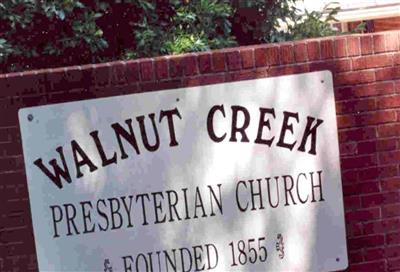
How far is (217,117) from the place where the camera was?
414 centimetres

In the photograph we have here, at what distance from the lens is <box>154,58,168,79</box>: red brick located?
410 centimetres

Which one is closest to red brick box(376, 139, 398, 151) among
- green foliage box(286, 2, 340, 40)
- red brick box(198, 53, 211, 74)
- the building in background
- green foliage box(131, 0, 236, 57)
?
red brick box(198, 53, 211, 74)

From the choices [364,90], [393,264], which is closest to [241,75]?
[364,90]

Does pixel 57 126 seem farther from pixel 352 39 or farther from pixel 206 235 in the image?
pixel 352 39

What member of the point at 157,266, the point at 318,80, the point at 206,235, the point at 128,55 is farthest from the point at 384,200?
the point at 128,55

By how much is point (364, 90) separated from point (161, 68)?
1.21 metres

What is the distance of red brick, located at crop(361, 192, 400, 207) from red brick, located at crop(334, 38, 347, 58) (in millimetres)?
855

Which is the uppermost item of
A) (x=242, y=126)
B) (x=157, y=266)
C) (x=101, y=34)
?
(x=101, y=34)

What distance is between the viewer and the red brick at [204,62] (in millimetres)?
4137

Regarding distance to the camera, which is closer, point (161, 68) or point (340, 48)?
point (161, 68)

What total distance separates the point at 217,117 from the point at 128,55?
7.28 feet

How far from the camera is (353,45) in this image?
429cm

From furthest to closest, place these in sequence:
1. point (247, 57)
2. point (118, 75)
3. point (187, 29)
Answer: point (187, 29) → point (247, 57) → point (118, 75)

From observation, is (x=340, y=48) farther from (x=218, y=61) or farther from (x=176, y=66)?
(x=176, y=66)
